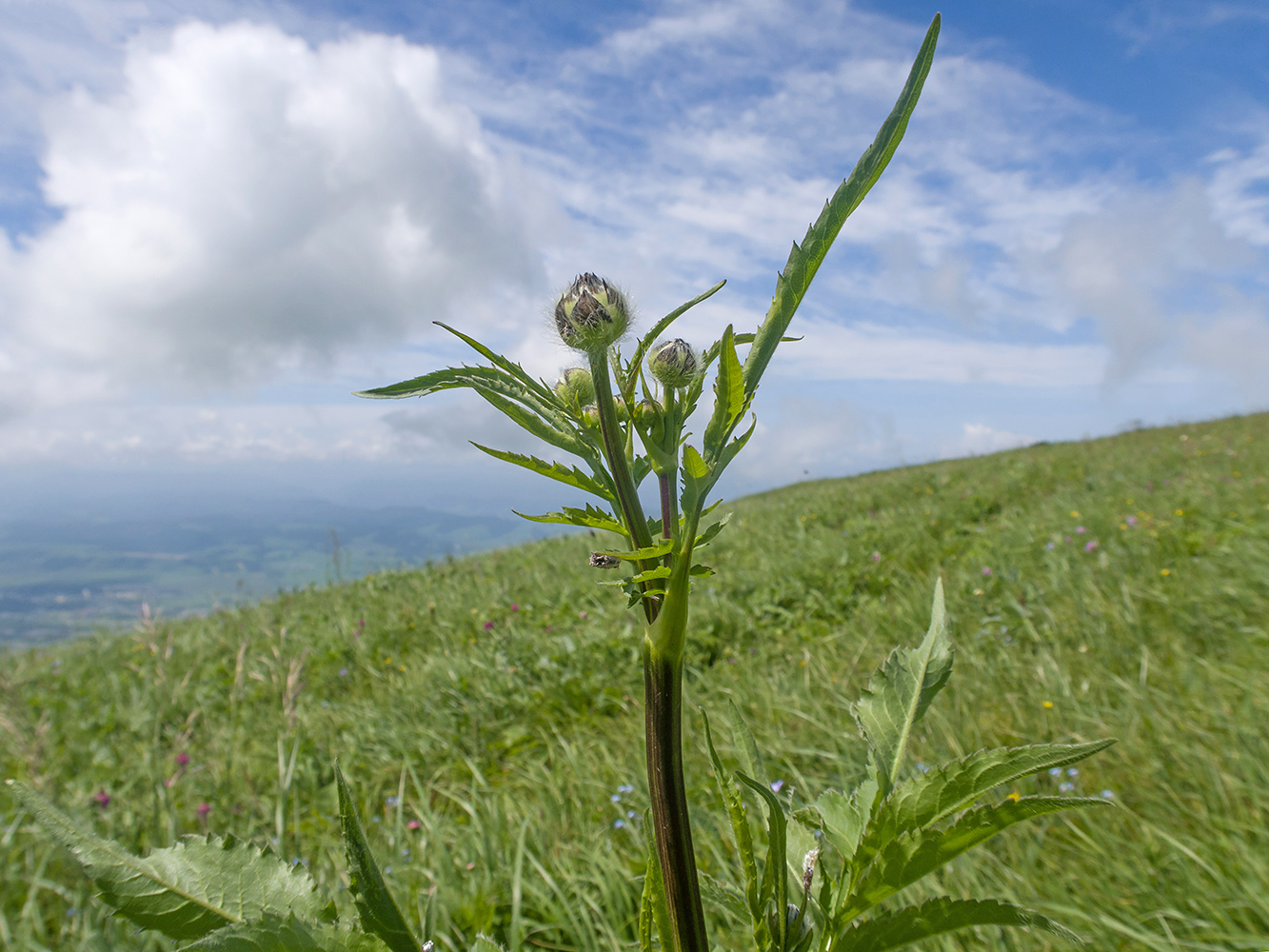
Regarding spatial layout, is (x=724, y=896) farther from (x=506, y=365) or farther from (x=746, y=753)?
(x=506, y=365)

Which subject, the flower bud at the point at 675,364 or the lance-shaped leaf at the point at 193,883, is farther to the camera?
the flower bud at the point at 675,364

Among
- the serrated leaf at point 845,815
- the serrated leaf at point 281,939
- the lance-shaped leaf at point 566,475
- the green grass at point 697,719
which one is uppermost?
the lance-shaped leaf at point 566,475

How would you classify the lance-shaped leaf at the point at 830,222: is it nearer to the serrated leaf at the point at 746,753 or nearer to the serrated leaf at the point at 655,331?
the serrated leaf at the point at 655,331

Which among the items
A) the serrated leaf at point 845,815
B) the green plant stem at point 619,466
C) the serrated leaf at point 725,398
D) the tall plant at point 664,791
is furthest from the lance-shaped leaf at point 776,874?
the serrated leaf at point 725,398

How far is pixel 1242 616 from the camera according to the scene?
3428 millimetres

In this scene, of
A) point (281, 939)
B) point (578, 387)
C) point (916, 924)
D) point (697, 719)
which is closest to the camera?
point (281, 939)

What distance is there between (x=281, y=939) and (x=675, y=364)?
1.96ft

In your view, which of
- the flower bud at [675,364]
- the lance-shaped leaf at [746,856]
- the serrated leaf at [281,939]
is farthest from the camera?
the flower bud at [675,364]

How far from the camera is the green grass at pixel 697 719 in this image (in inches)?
82.0

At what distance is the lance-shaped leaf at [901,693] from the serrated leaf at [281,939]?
56 cm

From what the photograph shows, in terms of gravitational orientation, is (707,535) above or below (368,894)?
above

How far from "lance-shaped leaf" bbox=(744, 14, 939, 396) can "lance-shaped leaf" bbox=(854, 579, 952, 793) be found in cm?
38

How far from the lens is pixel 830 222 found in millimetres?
570

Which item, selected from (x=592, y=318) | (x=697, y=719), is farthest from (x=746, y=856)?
(x=697, y=719)
